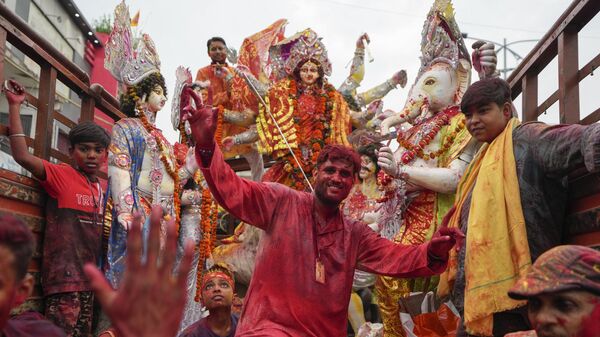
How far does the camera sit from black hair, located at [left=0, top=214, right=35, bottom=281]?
213cm

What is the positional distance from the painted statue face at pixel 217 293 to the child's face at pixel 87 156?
1307 mm

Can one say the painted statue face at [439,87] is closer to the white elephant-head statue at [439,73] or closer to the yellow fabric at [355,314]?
the white elephant-head statue at [439,73]

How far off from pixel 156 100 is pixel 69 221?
1957 mm

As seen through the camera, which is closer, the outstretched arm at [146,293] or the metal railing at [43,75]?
the outstretched arm at [146,293]

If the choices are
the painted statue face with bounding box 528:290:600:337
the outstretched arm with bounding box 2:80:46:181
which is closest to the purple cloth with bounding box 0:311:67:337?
the painted statue face with bounding box 528:290:600:337

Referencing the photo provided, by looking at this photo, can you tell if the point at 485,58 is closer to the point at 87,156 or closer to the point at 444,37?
the point at 444,37

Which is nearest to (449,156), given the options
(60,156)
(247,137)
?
(60,156)

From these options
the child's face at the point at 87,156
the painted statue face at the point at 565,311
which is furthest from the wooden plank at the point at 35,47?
the painted statue face at the point at 565,311

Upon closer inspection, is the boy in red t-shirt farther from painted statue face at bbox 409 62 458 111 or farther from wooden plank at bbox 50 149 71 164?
painted statue face at bbox 409 62 458 111

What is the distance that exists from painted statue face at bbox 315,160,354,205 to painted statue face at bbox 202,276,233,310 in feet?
5.54

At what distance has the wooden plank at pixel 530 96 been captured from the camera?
18.6ft

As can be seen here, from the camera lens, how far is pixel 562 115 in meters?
4.59

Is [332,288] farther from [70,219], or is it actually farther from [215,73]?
[215,73]

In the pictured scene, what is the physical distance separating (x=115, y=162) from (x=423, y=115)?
2.63 metres
